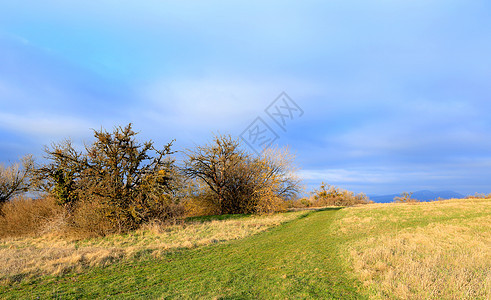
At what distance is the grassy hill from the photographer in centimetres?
554

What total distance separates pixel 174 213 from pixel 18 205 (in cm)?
1213

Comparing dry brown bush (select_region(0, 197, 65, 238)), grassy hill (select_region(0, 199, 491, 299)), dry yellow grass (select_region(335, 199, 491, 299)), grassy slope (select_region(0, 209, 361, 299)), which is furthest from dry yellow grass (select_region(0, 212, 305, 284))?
dry yellow grass (select_region(335, 199, 491, 299))

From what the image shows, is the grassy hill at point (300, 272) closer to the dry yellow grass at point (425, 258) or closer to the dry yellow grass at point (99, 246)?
the dry yellow grass at point (425, 258)

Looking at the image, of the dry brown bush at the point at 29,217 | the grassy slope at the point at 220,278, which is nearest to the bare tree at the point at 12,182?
the dry brown bush at the point at 29,217

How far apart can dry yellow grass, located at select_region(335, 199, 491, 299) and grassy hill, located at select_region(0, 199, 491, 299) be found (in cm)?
2

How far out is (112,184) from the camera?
1611 cm

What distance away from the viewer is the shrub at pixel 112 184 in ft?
51.0

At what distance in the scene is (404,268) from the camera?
20.5ft

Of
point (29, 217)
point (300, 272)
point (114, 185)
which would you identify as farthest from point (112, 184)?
point (300, 272)

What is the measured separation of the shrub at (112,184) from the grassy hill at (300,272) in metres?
7.03

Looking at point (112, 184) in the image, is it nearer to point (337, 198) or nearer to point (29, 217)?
point (29, 217)

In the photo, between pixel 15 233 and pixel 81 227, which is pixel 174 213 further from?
pixel 15 233

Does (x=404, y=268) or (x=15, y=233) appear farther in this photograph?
(x=15, y=233)

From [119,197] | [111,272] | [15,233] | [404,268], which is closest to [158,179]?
[119,197]
